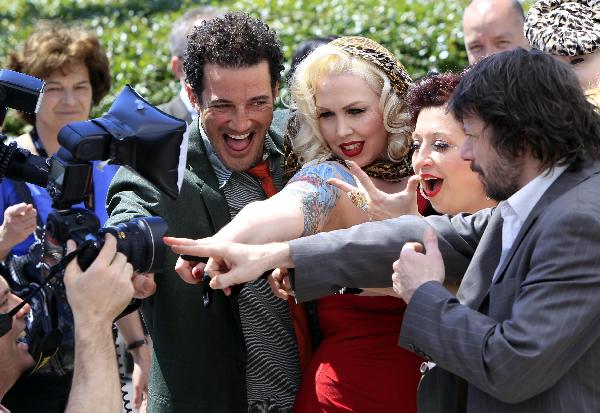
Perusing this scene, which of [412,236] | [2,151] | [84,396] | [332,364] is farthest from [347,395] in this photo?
[2,151]

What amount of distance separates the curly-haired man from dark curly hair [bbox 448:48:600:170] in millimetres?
1359

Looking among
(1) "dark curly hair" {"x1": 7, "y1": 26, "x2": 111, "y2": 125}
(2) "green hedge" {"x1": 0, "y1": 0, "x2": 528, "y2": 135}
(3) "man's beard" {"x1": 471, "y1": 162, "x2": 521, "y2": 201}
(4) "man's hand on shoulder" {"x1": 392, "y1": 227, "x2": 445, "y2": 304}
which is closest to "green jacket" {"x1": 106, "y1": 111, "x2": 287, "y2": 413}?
(4) "man's hand on shoulder" {"x1": 392, "y1": 227, "x2": 445, "y2": 304}

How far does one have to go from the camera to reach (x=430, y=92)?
12.3 feet

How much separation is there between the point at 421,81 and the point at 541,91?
107 cm

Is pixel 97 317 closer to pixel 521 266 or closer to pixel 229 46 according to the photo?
pixel 521 266

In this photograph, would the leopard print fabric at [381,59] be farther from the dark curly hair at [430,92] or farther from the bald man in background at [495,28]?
the bald man in background at [495,28]

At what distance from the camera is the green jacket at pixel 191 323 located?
3.87 metres

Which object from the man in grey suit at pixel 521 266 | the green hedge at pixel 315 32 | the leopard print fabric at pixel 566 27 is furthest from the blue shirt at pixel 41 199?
the green hedge at pixel 315 32

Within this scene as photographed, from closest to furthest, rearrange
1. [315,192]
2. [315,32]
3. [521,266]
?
[521,266], [315,192], [315,32]

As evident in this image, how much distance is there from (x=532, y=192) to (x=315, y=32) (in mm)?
5485

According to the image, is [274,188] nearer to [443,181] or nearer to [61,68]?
[443,181]

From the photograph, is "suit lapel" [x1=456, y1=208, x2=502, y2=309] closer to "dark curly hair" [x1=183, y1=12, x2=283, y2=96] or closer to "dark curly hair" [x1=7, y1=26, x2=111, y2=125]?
"dark curly hair" [x1=183, y1=12, x2=283, y2=96]

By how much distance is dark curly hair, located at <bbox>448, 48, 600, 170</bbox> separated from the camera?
2.75 meters

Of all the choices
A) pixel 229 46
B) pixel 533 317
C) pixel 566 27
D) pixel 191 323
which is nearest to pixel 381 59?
pixel 229 46
